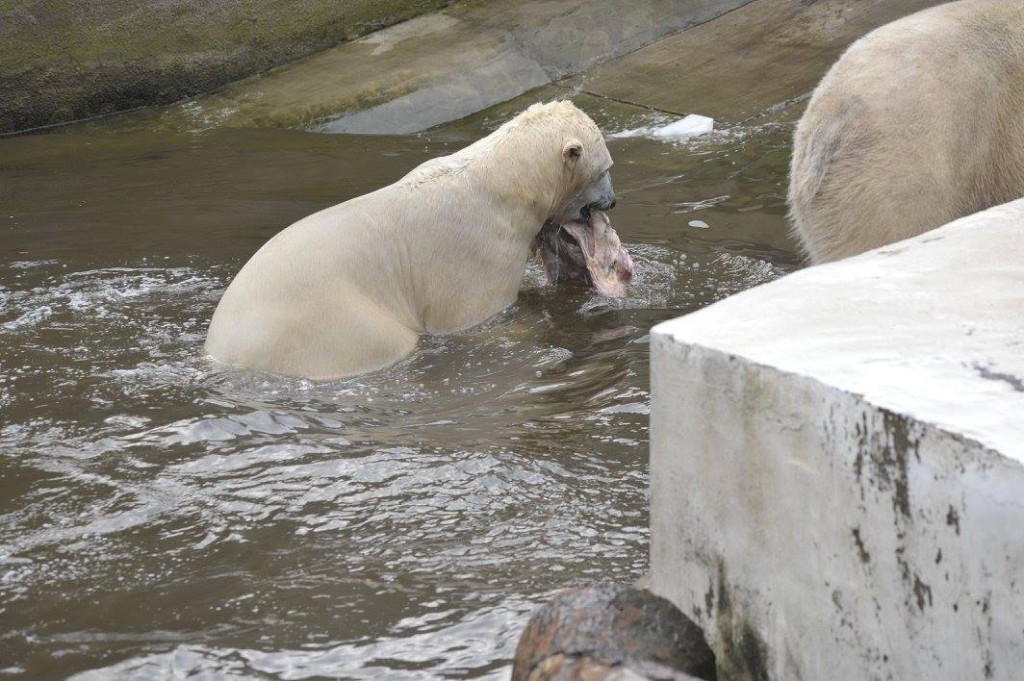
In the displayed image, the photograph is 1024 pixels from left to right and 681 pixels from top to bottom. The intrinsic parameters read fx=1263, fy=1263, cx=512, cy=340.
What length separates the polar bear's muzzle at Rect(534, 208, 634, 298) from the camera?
6145mm

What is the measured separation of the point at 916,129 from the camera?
3.97m

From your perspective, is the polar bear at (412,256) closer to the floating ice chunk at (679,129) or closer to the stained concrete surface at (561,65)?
the floating ice chunk at (679,129)

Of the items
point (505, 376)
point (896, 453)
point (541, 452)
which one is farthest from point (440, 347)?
point (896, 453)

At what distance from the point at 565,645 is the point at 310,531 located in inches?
52.8

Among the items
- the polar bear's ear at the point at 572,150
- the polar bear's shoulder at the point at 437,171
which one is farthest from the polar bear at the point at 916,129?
the polar bear's shoulder at the point at 437,171

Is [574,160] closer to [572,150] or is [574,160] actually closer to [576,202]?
[572,150]

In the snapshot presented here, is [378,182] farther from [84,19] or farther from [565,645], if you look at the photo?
[565,645]

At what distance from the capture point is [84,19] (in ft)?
33.3

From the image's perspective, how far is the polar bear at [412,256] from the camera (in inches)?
197

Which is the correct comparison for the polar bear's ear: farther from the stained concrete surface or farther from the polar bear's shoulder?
the stained concrete surface

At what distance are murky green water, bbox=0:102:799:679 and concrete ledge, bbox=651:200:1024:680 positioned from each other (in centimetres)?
71

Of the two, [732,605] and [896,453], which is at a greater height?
[896,453]

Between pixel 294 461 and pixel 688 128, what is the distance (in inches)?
215

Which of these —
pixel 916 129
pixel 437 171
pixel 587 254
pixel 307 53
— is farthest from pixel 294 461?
pixel 307 53
